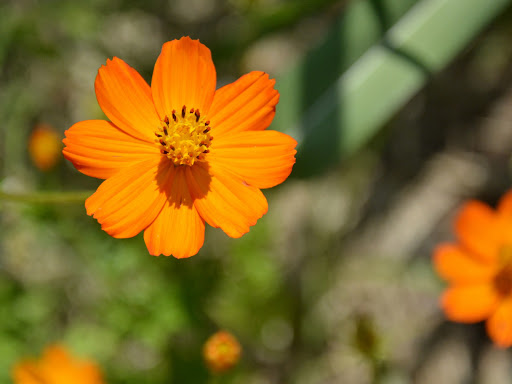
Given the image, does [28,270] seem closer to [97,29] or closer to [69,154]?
[97,29]

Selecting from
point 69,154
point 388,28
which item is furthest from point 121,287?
point 388,28

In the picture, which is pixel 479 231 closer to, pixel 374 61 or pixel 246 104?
pixel 374 61

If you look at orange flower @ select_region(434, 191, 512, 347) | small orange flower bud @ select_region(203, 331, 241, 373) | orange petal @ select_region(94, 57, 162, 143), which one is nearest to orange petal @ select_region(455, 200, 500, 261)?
orange flower @ select_region(434, 191, 512, 347)

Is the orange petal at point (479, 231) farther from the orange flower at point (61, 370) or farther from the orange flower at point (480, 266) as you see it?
the orange flower at point (61, 370)

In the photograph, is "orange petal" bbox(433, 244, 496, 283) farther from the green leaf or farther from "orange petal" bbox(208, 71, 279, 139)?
"orange petal" bbox(208, 71, 279, 139)

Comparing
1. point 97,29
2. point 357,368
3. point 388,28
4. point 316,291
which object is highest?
point 97,29

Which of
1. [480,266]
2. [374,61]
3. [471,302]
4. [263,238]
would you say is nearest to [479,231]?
[480,266]

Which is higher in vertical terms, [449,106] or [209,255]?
[449,106]
